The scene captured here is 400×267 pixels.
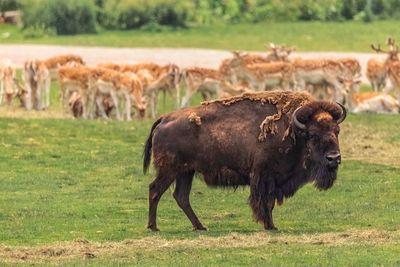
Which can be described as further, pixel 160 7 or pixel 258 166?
pixel 160 7

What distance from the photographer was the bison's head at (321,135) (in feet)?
52.1

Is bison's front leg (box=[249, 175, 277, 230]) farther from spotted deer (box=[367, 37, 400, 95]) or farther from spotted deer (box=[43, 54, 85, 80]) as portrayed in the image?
spotted deer (box=[43, 54, 85, 80])

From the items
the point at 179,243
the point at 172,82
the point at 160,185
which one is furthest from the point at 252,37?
the point at 179,243

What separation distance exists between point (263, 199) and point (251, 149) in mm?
684

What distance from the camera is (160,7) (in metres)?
58.2

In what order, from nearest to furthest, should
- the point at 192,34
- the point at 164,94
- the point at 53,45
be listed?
the point at 164,94 → the point at 53,45 → the point at 192,34

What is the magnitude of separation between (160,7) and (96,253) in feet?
147

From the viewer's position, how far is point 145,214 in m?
17.6

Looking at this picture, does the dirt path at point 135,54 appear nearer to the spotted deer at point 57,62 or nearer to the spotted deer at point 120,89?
the spotted deer at point 57,62

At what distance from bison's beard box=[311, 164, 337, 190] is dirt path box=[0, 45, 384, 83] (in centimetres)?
2746

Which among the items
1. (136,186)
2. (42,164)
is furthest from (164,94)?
(136,186)

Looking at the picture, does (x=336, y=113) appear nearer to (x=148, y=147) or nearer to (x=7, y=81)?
(x=148, y=147)

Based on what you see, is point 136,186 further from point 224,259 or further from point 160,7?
point 160,7

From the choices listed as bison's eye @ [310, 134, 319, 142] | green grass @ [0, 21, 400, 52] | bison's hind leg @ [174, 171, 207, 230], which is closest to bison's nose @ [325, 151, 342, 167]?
bison's eye @ [310, 134, 319, 142]
